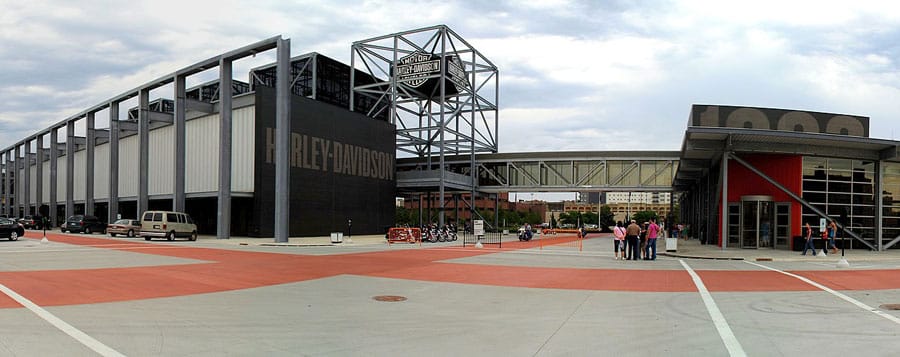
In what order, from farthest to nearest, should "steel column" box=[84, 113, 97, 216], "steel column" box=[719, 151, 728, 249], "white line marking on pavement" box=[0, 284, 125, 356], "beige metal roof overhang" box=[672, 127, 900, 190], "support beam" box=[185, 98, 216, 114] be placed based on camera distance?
"steel column" box=[84, 113, 97, 216], "support beam" box=[185, 98, 216, 114], "steel column" box=[719, 151, 728, 249], "beige metal roof overhang" box=[672, 127, 900, 190], "white line marking on pavement" box=[0, 284, 125, 356]

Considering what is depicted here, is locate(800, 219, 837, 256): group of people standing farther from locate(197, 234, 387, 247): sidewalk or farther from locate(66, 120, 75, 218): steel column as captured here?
locate(66, 120, 75, 218): steel column

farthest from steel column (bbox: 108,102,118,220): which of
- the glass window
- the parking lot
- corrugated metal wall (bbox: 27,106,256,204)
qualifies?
the glass window

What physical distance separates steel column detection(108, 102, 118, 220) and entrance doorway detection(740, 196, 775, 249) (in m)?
50.9

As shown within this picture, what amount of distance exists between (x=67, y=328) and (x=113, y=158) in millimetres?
55275

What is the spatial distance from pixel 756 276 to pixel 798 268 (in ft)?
14.4

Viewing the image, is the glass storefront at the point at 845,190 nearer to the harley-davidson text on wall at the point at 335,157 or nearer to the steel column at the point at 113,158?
the harley-davidson text on wall at the point at 335,157

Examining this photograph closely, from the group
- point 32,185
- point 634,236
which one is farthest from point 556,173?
point 32,185

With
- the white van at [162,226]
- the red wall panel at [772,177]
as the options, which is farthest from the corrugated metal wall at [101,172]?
the red wall panel at [772,177]

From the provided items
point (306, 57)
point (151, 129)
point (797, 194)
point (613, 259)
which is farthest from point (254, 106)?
point (797, 194)

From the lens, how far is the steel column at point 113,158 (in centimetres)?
5819

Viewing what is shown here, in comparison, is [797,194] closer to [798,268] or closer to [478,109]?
[798,268]

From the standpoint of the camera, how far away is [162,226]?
38969mm

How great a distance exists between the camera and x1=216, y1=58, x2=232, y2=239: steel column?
146 ft

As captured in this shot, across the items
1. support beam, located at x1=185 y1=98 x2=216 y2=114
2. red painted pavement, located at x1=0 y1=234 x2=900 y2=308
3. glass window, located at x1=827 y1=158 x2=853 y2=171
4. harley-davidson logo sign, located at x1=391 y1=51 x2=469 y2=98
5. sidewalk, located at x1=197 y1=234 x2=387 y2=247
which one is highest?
harley-davidson logo sign, located at x1=391 y1=51 x2=469 y2=98
